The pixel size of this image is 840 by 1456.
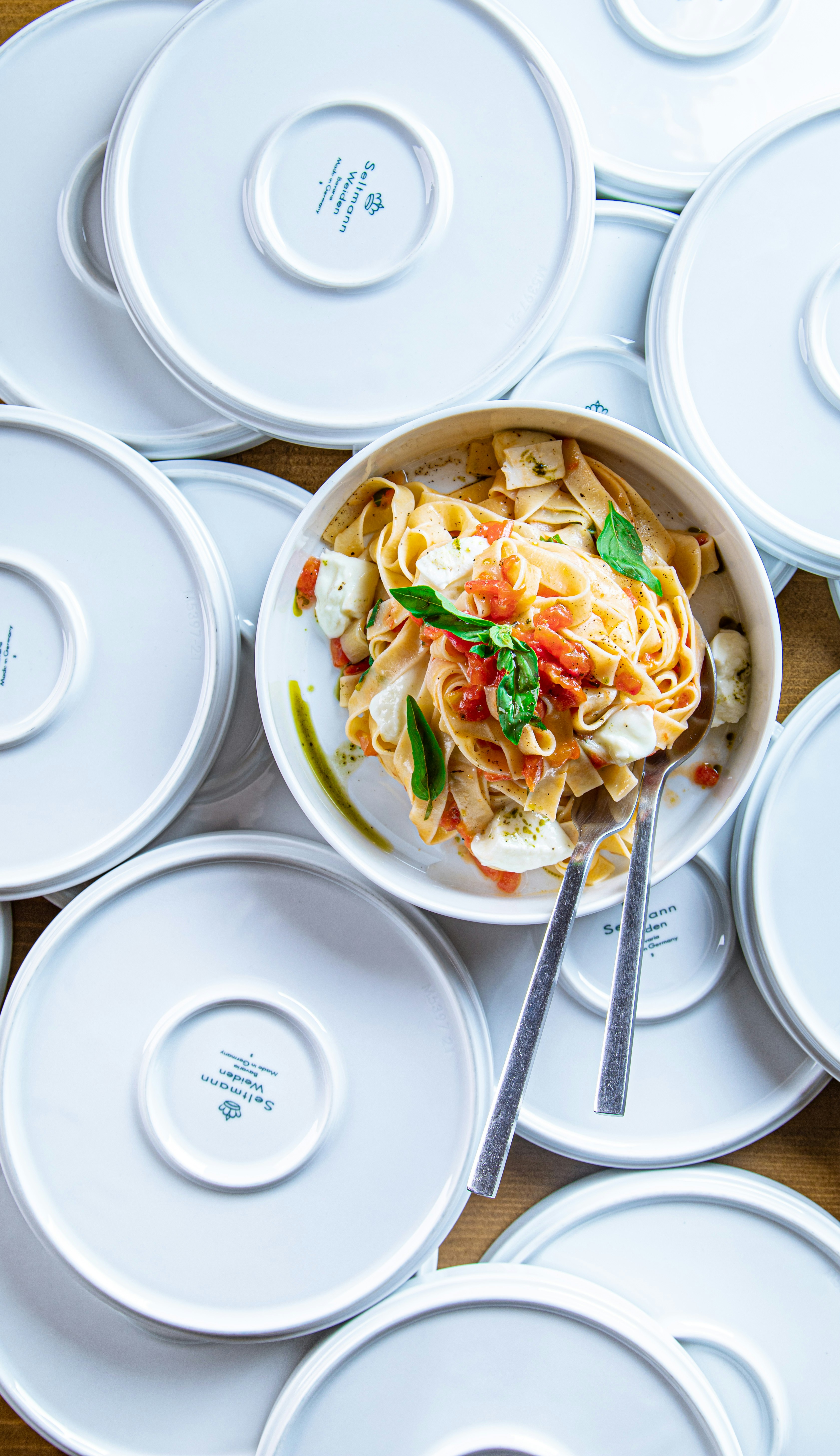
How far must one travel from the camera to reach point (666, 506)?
186 cm

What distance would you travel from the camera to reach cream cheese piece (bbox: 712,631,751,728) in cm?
183

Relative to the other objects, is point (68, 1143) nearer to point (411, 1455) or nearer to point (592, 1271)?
point (411, 1455)

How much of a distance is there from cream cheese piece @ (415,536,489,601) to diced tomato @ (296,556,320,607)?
306mm

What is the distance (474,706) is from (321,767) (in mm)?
466

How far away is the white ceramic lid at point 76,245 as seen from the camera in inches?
80.0

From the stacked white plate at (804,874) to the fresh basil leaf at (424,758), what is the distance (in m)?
0.87

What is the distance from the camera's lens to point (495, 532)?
171 centimetres

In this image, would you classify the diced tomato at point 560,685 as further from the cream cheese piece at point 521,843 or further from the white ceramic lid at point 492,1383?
the white ceramic lid at point 492,1383

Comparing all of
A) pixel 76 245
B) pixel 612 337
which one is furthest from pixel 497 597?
pixel 76 245

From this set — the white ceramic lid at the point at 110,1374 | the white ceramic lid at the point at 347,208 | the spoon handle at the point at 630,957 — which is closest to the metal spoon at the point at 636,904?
the spoon handle at the point at 630,957

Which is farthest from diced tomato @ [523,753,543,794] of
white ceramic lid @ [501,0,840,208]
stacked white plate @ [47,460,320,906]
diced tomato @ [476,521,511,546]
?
white ceramic lid @ [501,0,840,208]

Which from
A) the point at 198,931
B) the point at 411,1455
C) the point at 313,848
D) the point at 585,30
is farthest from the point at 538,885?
the point at 585,30

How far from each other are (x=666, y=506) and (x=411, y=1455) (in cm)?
232

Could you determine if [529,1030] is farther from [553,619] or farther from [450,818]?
[553,619]
